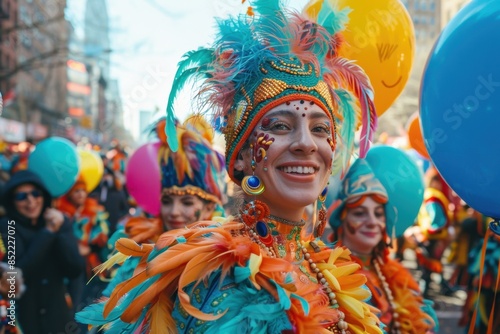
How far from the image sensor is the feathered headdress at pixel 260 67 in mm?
2209

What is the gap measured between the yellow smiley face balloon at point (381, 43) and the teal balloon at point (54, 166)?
376 centimetres

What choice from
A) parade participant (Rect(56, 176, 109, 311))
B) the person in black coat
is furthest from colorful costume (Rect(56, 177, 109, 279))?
the person in black coat

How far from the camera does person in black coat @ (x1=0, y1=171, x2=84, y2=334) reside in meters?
4.53

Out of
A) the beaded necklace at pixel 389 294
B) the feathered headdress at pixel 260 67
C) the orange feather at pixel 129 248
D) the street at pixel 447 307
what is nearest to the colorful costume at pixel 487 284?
the beaded necklace at pixel 389 294

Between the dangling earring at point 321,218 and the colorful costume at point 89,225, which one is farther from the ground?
the dangling earring at point 321,218

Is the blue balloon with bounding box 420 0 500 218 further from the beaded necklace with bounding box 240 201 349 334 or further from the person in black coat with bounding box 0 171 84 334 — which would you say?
the person in black coat with bounding box 0 171 84 334

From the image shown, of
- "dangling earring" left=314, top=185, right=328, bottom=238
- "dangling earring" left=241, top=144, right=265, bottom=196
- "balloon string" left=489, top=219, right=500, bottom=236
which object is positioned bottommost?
"dangling earring" left=314, top=185, right=328, bottom=238

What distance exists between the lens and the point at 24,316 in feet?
14.7

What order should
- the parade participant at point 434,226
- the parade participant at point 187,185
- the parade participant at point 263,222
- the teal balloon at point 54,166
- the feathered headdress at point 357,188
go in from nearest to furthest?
the parade participant at point 263,222 < the feathered headdress at point 357,188 < the parade participant at point 187,185 < the teal balloon at point 54,166 < the parade participant at point 434,226

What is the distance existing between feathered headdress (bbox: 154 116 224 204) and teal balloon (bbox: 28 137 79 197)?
215 centimetres

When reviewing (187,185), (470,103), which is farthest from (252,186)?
(187,185)

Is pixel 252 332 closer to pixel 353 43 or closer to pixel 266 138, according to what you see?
pixel 266 138

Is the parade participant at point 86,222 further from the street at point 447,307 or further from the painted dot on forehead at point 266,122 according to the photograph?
the painted dot on forehead at point 266,122

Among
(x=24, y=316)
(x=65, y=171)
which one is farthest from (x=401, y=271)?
(x=65, y=171)
